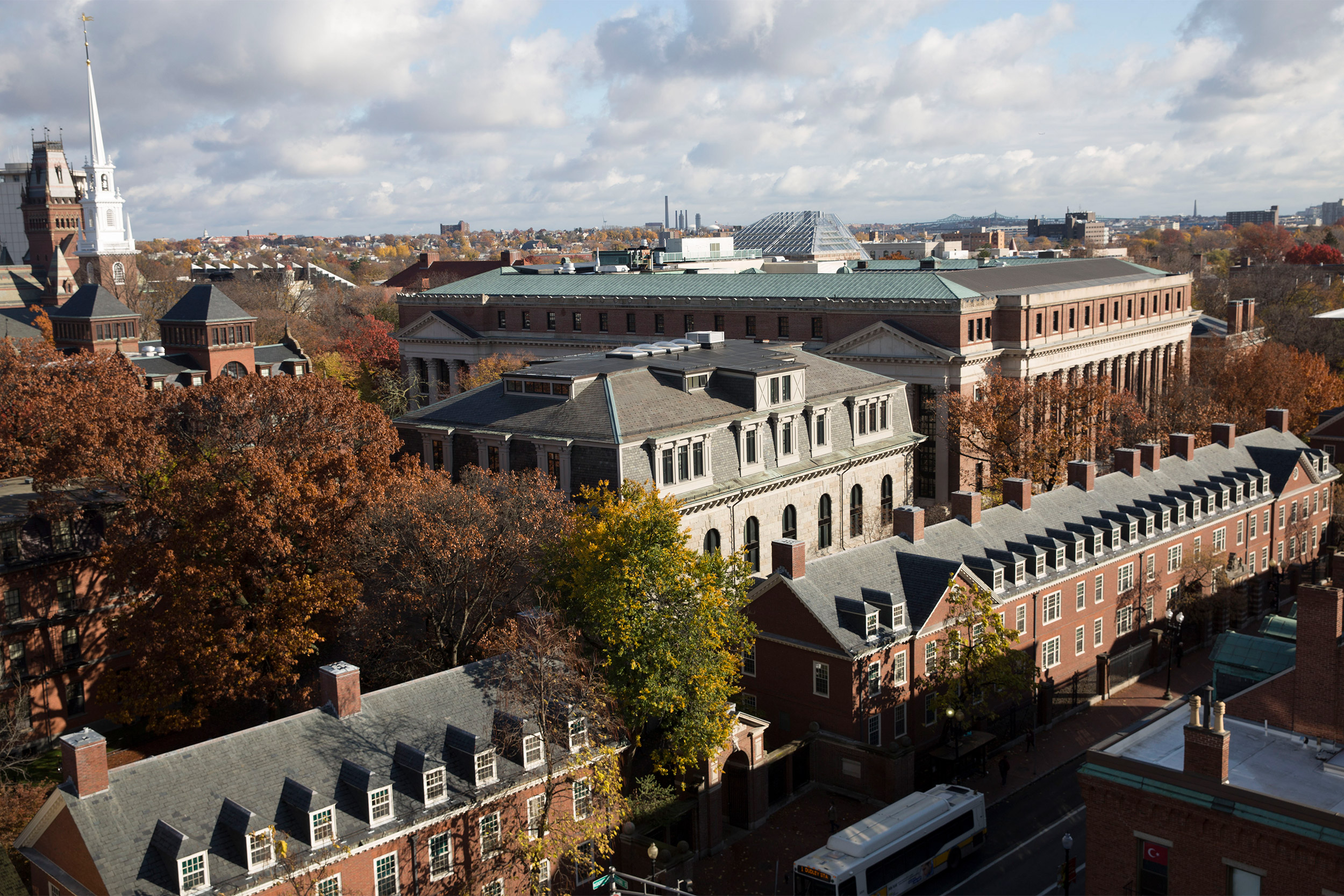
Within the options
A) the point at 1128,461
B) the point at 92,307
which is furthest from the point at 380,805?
the point at 92,307

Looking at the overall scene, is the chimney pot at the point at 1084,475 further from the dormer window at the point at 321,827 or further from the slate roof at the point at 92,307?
the slate roof at the point at 92,307

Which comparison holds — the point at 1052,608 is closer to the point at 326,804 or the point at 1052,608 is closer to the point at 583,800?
the point at 583,800

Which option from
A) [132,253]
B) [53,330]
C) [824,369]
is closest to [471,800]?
[824,369]

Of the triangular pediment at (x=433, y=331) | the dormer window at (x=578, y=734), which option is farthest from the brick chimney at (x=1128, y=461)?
the triangular pediment at (x=433, y=331)

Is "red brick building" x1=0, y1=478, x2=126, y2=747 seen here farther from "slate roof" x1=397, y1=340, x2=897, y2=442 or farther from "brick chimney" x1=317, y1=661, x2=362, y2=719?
"brick chimney" x1=317, y1=661, x2=362, y2=719

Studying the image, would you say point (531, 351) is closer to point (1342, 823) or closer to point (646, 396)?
point (646, 396)
